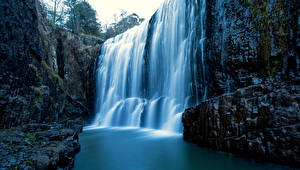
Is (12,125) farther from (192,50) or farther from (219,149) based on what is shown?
(192,50)

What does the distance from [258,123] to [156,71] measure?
9.28m

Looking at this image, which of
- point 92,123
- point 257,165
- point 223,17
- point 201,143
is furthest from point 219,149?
point 92,123

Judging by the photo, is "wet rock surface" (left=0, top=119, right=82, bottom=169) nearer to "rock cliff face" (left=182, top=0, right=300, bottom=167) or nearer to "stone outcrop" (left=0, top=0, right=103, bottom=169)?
"stone outcrop" (left=0, top=0, right=103, bottom=169)

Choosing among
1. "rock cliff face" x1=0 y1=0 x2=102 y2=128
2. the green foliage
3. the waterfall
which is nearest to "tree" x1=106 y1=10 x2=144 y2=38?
the waterfall

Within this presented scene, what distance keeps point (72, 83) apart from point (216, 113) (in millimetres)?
14846

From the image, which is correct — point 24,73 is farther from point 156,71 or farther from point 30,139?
point 156,71

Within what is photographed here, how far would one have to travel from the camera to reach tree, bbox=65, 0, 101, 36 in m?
23.8

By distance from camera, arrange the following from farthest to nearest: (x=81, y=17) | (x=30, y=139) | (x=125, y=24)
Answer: (x=125, y=24)
(x=81, y=17)
(x=30, y=139)

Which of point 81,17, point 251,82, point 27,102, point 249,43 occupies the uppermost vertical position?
point 81,17

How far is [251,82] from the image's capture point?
6.46m

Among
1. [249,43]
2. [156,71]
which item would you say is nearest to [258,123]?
[249,43]

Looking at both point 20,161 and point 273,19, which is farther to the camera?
point 273,19

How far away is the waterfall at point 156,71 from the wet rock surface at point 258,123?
3357mm

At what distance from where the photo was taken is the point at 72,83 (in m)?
15.9
